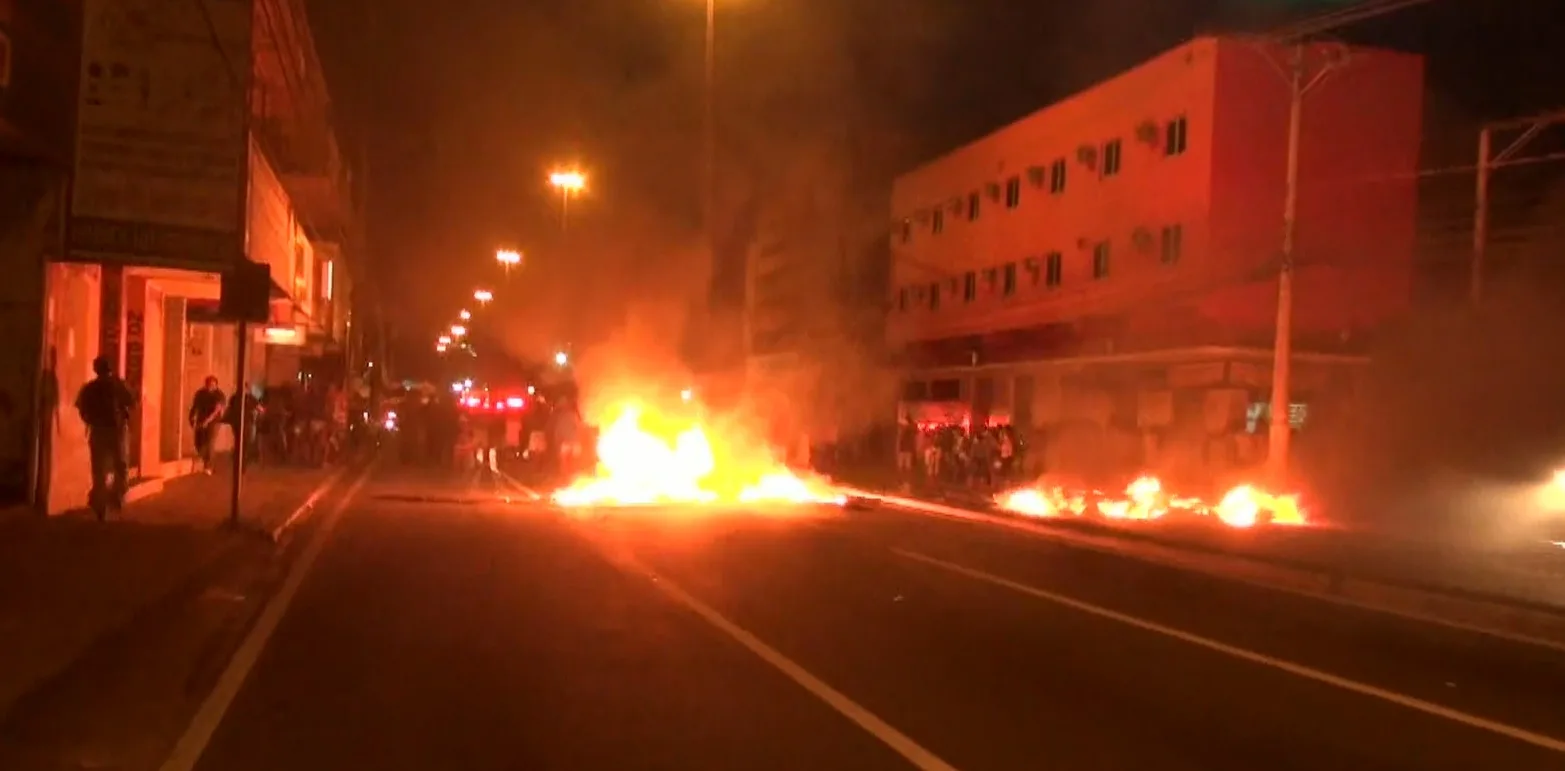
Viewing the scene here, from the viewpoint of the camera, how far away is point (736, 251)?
36812 mm

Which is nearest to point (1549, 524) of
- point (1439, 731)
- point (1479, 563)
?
point (1479, 563)

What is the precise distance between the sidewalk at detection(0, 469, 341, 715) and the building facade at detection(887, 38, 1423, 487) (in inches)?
734

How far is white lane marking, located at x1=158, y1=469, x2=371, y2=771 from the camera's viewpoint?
20.8ft

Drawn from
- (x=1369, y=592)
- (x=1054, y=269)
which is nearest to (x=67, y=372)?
(x=1369, y=592)

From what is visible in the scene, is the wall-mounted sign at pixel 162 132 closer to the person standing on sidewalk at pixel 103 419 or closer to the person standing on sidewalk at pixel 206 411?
the person standing on sidewalk at pixel 103 419

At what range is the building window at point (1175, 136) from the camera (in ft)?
103

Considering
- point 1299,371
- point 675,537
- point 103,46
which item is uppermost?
point 103,46

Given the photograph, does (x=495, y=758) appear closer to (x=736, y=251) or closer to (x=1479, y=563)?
(x=1479, y=563)

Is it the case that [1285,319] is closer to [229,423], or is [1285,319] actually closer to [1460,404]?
[1460,404]

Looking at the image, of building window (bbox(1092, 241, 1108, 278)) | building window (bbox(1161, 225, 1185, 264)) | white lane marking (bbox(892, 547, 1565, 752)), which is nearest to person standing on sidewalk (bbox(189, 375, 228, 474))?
white lane marking (bbox(892, 547, 1565, 752))

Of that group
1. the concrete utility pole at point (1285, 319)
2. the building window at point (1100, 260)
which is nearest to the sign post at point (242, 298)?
the concrete utility pole at point (1285, 319)

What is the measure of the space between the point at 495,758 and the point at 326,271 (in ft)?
120

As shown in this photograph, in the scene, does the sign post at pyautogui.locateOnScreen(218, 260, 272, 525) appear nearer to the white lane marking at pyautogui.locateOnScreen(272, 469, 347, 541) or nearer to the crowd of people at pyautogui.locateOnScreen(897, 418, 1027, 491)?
the white lane marking at pyautogui.locateOnScreen(272, 469, 347, 541)

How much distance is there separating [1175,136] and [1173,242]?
234 centimetres
